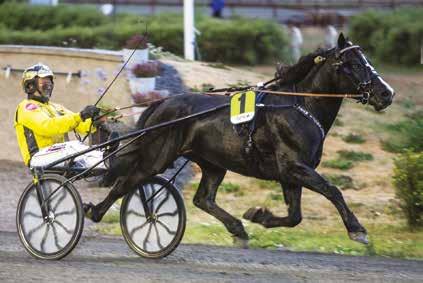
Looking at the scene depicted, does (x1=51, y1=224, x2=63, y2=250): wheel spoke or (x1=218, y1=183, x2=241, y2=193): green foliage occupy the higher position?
(x1=51, y1=224, x2=63, y2=250): wheel spoke

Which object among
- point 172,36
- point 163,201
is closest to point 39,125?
point 163,201

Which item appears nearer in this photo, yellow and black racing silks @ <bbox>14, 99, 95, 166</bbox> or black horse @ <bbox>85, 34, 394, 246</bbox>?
black horse @ <bbox>85, 34, 394, 246</bbox>

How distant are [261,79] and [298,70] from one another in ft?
30.9

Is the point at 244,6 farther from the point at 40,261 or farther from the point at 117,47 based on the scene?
the point at 40,261

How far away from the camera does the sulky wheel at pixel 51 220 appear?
8845 mm

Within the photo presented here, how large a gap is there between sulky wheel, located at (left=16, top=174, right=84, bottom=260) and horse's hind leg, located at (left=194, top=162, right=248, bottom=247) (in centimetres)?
130

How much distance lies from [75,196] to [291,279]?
2.01m

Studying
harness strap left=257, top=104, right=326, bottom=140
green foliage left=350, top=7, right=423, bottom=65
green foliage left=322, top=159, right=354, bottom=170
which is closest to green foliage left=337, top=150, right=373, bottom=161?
green foliage left=322, top=159, right=354, bottom=170

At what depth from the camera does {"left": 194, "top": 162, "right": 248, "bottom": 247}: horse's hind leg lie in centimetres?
939

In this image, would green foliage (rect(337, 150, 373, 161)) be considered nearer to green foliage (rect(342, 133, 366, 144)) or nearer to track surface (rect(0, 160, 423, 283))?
green foliage (rect(342, 133, 366, 144))

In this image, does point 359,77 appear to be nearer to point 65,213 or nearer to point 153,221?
point 153,221

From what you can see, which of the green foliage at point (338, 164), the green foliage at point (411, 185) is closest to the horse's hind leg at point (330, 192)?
the green foliage at point (411, 185)

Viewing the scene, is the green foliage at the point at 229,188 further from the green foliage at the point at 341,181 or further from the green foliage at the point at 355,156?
the green foliage at the point at 355,156

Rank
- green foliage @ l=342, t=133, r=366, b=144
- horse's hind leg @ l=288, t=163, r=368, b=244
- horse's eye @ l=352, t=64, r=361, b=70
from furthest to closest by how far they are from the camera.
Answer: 1. green foliage @ l=342, t=133, r=366, b=144
2. horse's eye @ l=352, t=64, r=361, b=70
3. horse's hind leg @ l=288, t=163, r=368, b=244
